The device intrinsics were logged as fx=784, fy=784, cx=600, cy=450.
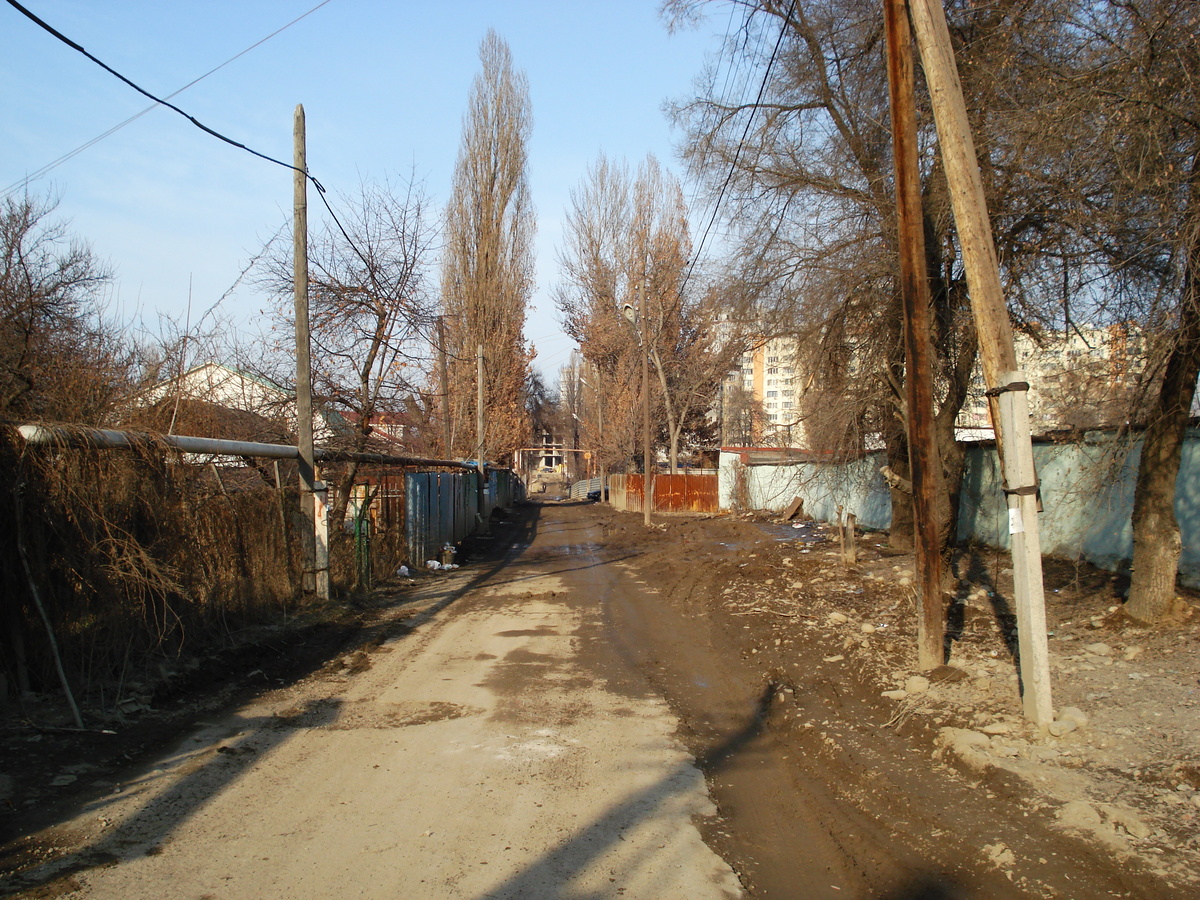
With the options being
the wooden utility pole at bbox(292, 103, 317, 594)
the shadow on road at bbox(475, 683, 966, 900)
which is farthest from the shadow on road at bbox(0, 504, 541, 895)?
the wooden utility pole at bbox(292, 103, 317, 594)

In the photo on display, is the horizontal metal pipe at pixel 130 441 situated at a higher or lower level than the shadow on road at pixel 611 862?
higher

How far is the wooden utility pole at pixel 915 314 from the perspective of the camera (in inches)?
258

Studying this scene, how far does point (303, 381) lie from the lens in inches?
434

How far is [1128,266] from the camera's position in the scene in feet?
25.8

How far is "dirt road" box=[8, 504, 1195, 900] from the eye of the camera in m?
3.79

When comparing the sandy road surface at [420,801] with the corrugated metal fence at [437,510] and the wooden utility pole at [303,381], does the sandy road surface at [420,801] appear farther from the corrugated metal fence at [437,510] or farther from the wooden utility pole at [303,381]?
the corrugated metal fence at [437,510]

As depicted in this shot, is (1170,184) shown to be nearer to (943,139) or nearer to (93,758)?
(943,139)

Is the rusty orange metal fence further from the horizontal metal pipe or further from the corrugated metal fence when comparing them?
the horizontal metal pipe

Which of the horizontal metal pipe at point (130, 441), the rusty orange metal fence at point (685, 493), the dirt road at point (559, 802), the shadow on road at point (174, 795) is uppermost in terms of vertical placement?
the horizontal metal pipe at point (130, 441)

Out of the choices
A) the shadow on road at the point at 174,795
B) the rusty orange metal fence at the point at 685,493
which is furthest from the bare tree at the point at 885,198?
the rusty orange metal fence at the point at 685,493

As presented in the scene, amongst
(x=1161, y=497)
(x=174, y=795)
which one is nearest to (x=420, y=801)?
(x=174, y=795)

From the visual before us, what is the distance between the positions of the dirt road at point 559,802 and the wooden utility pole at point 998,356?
3.51 ft

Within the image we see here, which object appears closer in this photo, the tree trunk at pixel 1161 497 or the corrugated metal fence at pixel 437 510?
the tree trunk at pixel 1161 497

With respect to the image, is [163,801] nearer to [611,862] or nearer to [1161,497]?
[611,862]
